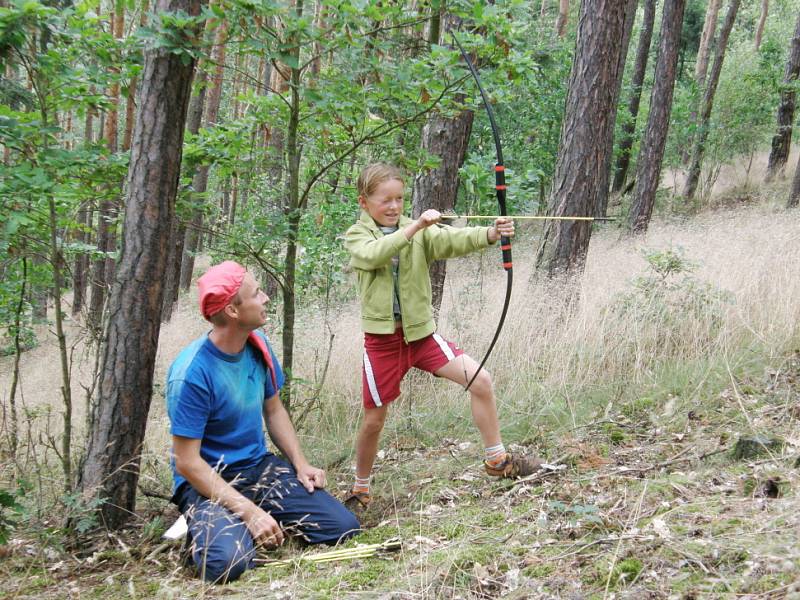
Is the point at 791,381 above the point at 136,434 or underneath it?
above

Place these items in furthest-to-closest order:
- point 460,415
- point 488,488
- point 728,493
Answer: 1. point 460,415
2. point 488,488
3. point 728,493

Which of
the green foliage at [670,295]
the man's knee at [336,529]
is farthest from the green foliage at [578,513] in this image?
the green foliage at [670,295]

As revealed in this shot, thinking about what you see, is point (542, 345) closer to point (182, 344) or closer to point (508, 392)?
point (508, 392)

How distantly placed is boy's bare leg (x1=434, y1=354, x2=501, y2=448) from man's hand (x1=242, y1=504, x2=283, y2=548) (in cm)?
114

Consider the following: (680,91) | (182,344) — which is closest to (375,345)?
(182,344)

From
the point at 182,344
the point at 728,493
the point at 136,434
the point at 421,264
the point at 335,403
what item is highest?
the point at 421,264

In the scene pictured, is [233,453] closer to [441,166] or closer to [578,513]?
[578,513]

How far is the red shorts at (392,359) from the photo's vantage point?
374 centimetres

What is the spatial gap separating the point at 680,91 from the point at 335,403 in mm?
21866

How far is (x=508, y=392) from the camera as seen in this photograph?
5.18 metres

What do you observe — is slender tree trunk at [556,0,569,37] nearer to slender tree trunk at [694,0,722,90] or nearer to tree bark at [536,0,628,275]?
slender tree trunk at [694,0,722,90]

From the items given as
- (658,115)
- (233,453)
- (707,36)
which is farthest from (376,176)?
(707,36)

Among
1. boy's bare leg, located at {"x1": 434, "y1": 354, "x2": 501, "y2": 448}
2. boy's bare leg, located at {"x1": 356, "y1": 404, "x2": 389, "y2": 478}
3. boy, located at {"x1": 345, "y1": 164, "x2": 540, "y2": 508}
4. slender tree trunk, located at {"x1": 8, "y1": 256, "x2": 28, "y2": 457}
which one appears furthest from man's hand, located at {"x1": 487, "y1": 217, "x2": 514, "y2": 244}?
slender tree trunk, located at {"x1": 8, "y1": 256, "x2": 28, "y2": 457}

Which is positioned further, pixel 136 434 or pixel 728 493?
pixel 136 434
